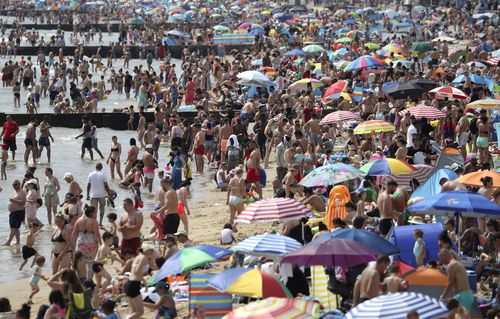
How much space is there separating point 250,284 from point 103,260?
11.7 ft

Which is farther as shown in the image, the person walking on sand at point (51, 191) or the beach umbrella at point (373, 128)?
the beach umbrella at point (373, 128)

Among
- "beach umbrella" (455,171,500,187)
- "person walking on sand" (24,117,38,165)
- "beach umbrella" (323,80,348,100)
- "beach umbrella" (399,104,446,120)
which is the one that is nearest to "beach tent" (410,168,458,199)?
"beach umbrella" (455,171,500,187)

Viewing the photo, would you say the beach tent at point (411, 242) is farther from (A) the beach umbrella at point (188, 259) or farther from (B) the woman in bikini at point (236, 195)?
(B) the woman in bikini at point (236, 195)

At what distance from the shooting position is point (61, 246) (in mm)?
14203

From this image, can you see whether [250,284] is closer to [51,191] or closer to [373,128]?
[51,191]

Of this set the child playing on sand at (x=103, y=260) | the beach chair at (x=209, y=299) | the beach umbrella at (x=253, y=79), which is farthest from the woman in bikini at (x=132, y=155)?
the beach chair at (x=209, y=299)

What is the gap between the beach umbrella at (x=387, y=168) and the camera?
51.3 ft

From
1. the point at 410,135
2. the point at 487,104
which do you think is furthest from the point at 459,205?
the point at 487,104

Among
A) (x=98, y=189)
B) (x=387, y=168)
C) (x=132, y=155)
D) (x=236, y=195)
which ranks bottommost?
(x=132, y=155)

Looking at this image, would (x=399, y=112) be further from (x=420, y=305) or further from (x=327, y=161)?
(x=420, y=305)

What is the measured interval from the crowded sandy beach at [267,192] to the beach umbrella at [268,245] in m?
0.03

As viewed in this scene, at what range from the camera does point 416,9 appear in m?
59.2

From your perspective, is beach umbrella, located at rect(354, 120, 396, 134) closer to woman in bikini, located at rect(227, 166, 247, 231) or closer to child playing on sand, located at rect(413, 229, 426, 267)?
woman in bikini, located at rect(227, 166, 247, 231)

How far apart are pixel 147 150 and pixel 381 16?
1549 inches
